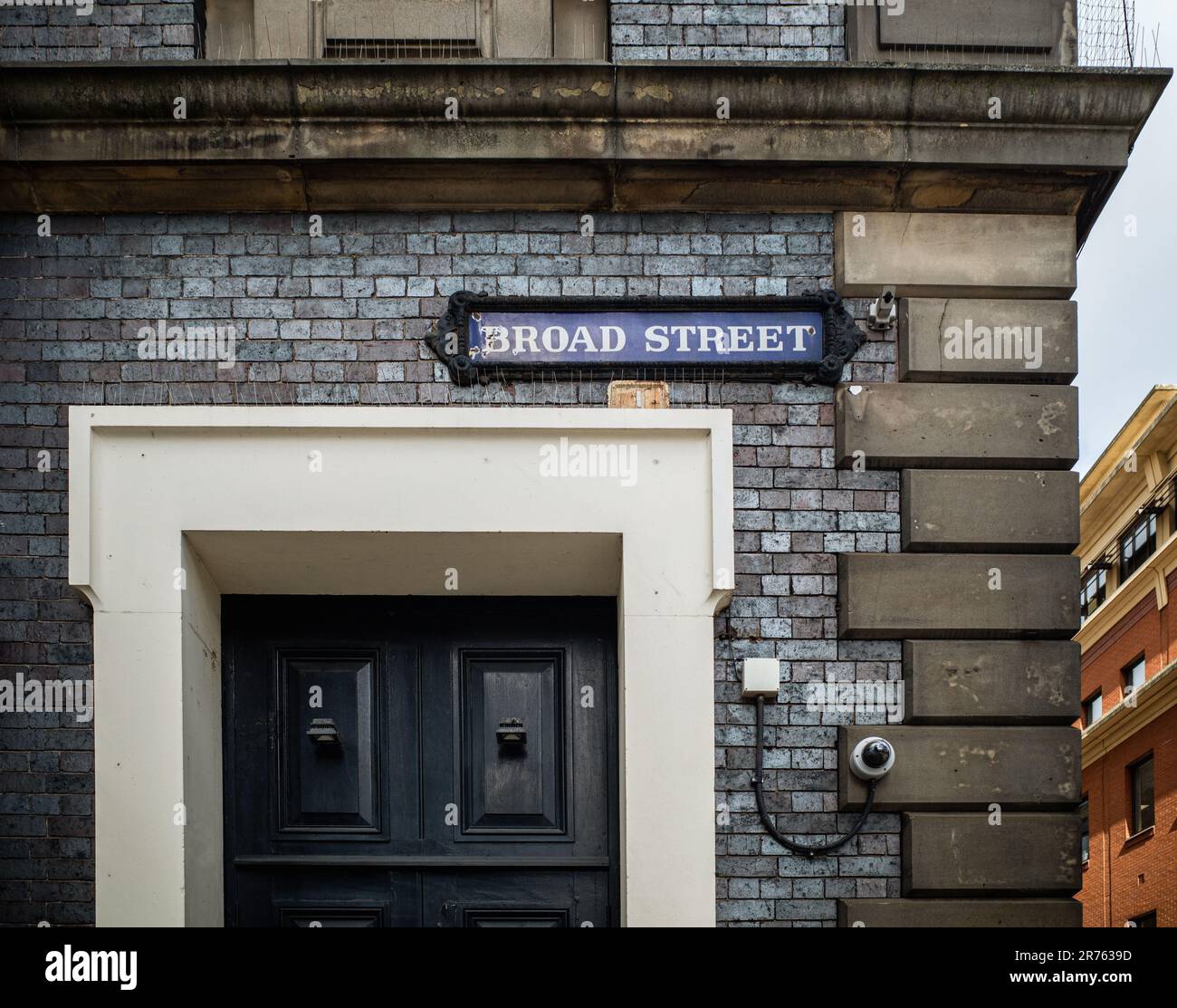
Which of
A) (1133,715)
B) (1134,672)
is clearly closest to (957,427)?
(1133,715)

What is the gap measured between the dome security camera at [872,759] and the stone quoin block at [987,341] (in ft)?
6.32

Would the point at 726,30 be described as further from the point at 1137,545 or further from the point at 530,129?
the point at 1137,545

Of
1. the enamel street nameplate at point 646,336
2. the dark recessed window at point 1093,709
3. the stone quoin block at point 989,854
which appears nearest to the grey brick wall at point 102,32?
the enamel street nameplate at point 646,336

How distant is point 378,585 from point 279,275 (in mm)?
1762

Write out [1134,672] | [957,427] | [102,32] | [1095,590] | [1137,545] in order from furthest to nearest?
[1095,590], [1134,672], [1137,545], [102,32], [957,427]

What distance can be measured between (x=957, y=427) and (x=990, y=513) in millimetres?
480

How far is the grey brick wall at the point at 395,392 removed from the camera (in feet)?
21.7

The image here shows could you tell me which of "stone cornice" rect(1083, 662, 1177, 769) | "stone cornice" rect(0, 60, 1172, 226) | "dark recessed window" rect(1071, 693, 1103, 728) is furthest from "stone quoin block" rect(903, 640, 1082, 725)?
"dark recessed window" rect(1071, 693, 1103, 728)

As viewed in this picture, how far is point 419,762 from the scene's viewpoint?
7.27 metres

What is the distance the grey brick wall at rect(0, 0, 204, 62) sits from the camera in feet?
23.1

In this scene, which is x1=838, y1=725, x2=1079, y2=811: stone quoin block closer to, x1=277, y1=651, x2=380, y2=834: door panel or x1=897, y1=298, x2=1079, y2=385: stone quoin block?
x1=897, y1=298, x2=1079, y2=385: stone quoin block

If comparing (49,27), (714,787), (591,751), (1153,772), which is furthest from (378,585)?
(1153,772)
